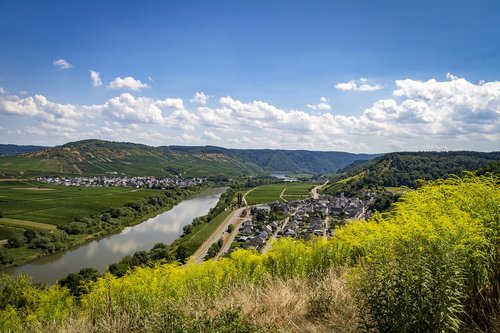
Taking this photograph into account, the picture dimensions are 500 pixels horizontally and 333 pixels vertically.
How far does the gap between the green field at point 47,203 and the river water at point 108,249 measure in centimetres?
1459

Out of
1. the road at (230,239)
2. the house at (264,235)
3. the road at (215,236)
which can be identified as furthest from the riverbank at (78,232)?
the house at (264,235)

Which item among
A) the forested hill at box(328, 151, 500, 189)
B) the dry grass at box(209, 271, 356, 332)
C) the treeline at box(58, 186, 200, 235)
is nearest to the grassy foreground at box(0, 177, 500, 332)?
the dry grass at box(209, 271, 356, 332)

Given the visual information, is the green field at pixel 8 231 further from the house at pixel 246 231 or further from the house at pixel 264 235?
the house at pixel 264 235

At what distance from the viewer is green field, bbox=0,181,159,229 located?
6744 cm

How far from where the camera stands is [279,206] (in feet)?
308

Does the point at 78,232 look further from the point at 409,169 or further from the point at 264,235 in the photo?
the point at 409,169

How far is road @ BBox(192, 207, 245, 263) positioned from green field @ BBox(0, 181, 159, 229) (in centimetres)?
2954

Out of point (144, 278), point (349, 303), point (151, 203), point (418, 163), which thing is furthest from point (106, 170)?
point (349, 303)

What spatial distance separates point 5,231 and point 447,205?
67.7 meters

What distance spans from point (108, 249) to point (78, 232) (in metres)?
12.5

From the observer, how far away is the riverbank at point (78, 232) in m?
47.4

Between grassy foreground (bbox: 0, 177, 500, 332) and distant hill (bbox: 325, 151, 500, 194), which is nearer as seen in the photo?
grassy foreground (bbox: 0, 177, 500, 332)

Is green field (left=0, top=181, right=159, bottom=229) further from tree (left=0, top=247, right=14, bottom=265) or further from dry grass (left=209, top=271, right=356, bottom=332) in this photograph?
dry grass (left=209, top=271, right=356, bottom=332)

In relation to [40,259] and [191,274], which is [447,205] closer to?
[191,274]
